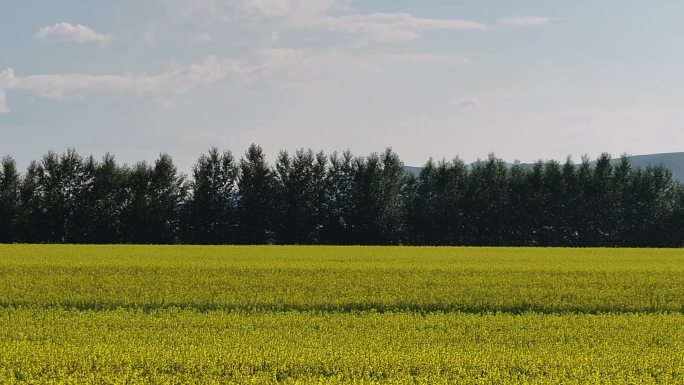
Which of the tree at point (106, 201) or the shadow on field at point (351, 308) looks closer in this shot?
the shadow on field at point (351, 308)

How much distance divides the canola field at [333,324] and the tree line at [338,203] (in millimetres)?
38734

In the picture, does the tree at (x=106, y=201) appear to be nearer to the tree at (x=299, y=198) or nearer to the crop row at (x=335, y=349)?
the tree at (x=299, y=198)

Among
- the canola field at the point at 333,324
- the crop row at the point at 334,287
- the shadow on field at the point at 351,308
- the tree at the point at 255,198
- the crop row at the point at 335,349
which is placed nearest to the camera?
the crop row at the point at 335,349

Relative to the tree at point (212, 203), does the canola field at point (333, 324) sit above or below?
below

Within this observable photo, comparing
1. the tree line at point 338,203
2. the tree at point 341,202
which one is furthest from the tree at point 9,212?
the tree at point 341,202

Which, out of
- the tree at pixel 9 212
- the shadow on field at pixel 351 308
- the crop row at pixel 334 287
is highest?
the tree at pixel 9 212

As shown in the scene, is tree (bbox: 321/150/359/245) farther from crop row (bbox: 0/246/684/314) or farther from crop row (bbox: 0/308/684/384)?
crop row (bbox: 0/308/684/384)

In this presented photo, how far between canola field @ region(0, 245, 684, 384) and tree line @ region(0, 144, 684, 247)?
38.7 metres

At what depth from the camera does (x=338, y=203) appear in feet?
254

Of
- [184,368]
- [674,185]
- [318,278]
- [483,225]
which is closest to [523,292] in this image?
[318,278]

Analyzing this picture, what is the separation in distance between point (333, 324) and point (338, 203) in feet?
194

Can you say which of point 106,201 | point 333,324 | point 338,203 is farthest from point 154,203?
point 333,324

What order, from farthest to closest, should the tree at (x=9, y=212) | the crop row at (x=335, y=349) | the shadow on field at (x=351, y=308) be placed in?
the tree at (x=9, y=212) < the shadow on field at (x=351, y=308) < the crop row at (x=335, y=349)

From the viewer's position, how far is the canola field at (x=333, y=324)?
12.5m
